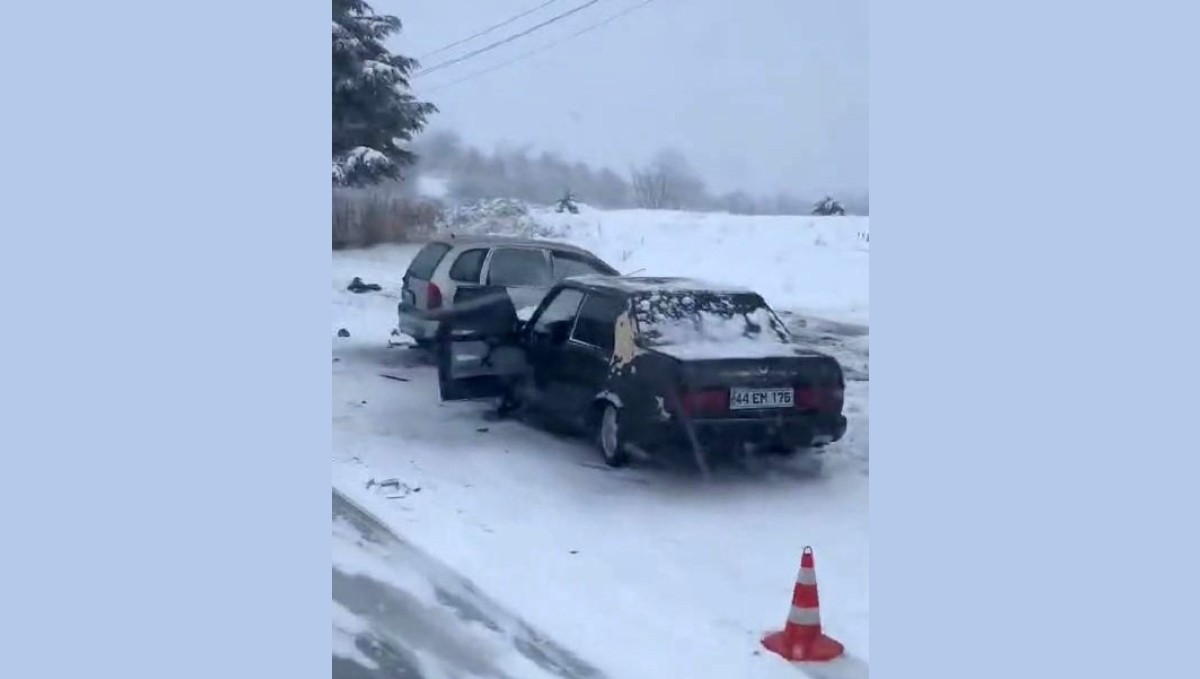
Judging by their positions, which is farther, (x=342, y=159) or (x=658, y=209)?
(x=658, y=209)

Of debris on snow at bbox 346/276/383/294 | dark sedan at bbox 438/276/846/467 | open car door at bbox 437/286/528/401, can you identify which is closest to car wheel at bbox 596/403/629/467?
dark sedan at bbox 438/276/846/467

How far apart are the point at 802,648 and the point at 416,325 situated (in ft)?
5.67

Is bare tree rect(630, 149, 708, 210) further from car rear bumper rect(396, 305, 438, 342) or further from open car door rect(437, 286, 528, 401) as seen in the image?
car rear bumper rect(396, 305, 438, 342)

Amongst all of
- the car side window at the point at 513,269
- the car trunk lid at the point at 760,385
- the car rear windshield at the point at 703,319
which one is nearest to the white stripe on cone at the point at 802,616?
the car trunk lid at the point at 760,385

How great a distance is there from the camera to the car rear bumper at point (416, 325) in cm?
434

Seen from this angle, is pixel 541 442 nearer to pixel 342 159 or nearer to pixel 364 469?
pixel 364 469

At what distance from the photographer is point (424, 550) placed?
4.09 m

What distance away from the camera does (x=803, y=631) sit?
4.11 m

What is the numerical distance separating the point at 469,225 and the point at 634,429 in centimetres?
93

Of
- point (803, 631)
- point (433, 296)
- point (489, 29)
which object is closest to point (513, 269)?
point (433, 296)

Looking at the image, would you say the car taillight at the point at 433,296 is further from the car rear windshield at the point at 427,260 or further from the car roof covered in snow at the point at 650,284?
the car roof covered in snow at the point at 650,284

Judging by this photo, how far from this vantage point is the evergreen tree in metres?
4.18

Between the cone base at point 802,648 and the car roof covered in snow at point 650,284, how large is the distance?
4.06 ft

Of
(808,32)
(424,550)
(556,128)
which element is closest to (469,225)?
(556,128)
